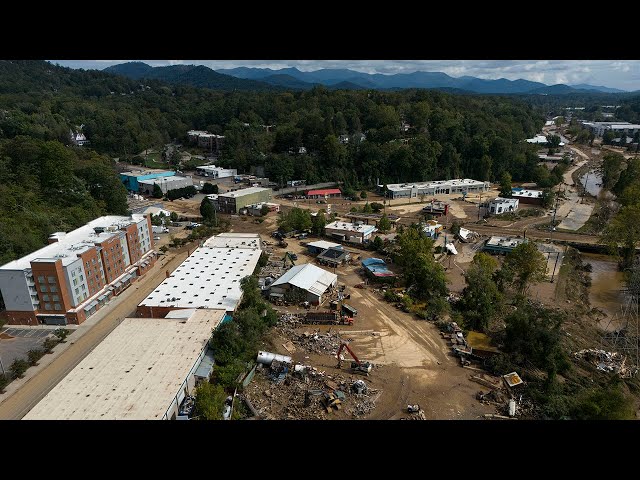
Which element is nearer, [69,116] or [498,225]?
[498,225]

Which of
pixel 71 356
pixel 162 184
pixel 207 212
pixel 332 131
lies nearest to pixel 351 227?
pixel 207 212

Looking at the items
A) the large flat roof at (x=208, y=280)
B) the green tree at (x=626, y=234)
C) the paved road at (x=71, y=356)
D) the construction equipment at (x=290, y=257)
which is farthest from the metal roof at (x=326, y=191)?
the green tree at (x=626, y=234)

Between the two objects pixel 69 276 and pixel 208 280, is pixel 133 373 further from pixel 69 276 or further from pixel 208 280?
pixel 208 280

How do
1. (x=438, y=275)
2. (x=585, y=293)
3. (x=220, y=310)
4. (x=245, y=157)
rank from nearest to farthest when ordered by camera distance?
(x=220, y=310) → (x=438, y=275) → (x=585, y=293) → (x=245, y=157)

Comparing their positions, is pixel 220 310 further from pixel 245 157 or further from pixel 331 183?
pixel 245 157

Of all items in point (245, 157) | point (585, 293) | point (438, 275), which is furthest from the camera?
point (245, 157)

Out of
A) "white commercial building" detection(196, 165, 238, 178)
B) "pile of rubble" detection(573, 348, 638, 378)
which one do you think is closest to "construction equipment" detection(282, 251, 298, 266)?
"pile of rubble" detection(573, 348, 638, 378)
